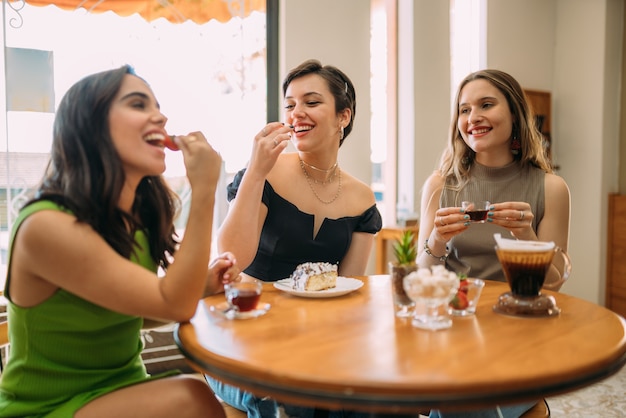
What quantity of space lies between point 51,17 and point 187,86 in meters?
0.81

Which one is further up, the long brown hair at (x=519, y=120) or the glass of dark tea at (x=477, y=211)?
the long brown hair at (x=519, y=120)

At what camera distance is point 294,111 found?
7.22ft

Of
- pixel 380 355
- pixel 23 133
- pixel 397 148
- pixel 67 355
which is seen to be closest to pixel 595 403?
pixel 397 148

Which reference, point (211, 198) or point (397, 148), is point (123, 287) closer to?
point (211, 198)

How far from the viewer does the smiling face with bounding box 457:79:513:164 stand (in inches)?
84.7

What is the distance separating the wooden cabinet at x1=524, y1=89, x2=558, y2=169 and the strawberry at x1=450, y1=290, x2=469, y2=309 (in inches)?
148

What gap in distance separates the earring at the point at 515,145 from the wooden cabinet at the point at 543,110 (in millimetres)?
2745

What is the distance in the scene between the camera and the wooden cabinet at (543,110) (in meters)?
4.78

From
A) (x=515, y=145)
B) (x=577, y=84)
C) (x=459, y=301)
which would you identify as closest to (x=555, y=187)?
(x=515, y=145)

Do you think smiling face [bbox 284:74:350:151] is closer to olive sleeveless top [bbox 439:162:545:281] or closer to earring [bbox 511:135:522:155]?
olive sleeveless top [bbox 439:162:545:281]

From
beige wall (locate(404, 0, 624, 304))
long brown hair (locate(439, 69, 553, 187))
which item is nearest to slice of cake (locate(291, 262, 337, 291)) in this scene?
long brown hair (locate(439, 69, 553, 187))

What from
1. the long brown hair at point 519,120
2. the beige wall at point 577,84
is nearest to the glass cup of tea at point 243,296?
the long brown hair at point 519,120

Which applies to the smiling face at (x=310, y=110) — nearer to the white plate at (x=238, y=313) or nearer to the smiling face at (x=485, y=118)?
A: the smiling face at (x=485, y=118)

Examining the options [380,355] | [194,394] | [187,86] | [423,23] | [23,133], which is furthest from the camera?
[423,23]
